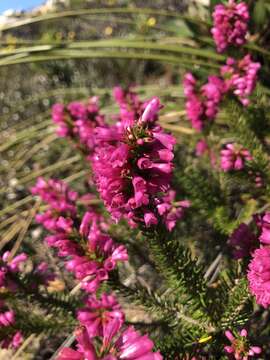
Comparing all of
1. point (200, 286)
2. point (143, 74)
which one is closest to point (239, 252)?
point (200, 286)

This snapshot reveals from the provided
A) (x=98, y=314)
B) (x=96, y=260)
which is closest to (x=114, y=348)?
(x=96, y=260)

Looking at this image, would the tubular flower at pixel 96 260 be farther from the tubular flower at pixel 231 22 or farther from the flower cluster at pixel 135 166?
the tubular flower at pixel 231 22

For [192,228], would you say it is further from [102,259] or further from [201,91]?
[102,259]

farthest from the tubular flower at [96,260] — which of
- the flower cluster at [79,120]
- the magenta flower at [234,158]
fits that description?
the flower cluster at [79,120]

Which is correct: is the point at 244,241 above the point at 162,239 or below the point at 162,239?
A: below

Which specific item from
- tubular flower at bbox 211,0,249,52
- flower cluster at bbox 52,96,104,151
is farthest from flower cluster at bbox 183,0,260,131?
flower cluster at bbox 52,96,104,151

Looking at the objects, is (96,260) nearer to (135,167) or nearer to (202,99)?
(135,167)

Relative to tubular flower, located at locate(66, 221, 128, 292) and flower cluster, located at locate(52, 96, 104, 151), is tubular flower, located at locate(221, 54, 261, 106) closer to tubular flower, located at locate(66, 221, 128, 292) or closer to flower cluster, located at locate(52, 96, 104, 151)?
flower cluster, located at locate(52, 96, 104, 151)
